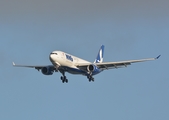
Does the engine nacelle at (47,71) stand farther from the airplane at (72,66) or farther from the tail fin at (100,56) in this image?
the tail fin at (100,56)

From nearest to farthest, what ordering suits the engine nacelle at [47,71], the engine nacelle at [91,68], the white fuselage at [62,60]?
the white fuselage at [62,60], the engine nacelle at [91,68], the engine nacelle at [47,71]

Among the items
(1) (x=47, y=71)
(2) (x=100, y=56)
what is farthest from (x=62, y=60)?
(2) (x=100, y=56)

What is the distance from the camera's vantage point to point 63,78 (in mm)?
108375

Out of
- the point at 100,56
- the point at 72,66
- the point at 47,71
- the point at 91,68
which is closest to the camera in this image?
the point at 72,66

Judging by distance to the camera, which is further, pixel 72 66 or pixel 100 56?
pixel 100 56

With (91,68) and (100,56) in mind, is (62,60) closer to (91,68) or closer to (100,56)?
(91,68)

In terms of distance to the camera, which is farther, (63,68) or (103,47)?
(103,47)

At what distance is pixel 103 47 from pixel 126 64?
27488 millimetres

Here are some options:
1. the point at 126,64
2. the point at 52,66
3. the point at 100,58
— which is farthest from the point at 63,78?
the point at 100,58

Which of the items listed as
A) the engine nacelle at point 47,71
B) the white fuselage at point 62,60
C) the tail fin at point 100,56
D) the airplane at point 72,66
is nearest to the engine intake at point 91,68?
the airplane at point 72,66

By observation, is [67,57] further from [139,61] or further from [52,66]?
[139,61]

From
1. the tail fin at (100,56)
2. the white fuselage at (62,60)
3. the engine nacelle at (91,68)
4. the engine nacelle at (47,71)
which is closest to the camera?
the white fuselage at (62,60)

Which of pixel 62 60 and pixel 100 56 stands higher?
pixel 100 56

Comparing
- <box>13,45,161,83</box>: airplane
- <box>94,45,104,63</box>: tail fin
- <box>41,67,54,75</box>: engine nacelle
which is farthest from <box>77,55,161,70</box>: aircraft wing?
<box>94,45,104,63</box>: tail fin
